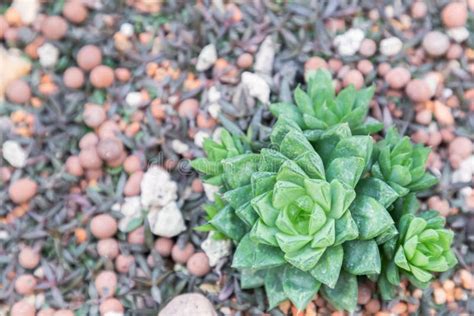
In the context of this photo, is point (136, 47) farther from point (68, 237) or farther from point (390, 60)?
point (390, 60)

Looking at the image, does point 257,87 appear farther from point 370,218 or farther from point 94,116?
point 370,218

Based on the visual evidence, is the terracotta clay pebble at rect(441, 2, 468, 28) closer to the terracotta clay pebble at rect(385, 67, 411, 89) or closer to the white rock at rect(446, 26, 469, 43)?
the white rock at rect(446, 26, 469, 43)

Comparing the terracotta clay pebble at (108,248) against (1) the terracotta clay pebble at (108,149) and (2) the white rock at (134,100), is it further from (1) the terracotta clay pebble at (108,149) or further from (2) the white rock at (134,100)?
(2) the white rock at (134,100)

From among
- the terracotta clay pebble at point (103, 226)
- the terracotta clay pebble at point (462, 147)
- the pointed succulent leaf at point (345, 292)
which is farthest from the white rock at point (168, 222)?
the terracotta clay pebble at point (462, 147)

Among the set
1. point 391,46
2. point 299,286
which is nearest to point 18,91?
point 299,286

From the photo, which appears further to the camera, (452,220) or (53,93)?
(53,93)

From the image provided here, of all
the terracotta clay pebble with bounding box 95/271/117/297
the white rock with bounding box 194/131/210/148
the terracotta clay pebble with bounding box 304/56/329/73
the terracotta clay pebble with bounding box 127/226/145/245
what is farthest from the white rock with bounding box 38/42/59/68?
the terracotta clay pebble with bounding box 304/56/329/73

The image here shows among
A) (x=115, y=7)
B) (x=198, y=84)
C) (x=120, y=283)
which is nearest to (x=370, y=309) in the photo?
(x=120, y=283)
